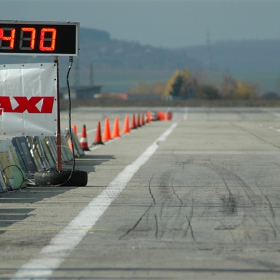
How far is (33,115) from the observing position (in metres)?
13.4

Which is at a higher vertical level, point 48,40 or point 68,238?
point 48,40

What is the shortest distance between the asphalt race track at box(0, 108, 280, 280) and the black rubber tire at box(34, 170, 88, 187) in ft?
0.60

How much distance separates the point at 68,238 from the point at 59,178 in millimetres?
5094

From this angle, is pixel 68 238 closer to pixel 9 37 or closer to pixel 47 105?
pixel 47 105

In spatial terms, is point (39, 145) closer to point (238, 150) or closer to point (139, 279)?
point (238, 150)

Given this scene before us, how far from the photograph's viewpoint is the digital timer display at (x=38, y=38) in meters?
13.3

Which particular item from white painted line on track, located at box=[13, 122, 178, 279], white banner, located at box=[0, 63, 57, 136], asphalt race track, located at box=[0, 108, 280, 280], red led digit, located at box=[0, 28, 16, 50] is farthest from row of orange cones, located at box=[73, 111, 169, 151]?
red led digit, located at box=[0, 28, 16, 50]

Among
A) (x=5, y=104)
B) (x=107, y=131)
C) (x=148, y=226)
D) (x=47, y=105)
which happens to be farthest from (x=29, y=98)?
(x=107, y=131)

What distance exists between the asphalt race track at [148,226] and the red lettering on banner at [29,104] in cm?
129

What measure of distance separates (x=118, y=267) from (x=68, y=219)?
2.81m

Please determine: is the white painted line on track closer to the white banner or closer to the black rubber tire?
the black rubber tire

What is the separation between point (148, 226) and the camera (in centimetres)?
902

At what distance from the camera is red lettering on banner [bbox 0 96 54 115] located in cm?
1332

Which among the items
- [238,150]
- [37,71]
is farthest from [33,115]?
[238,150]
